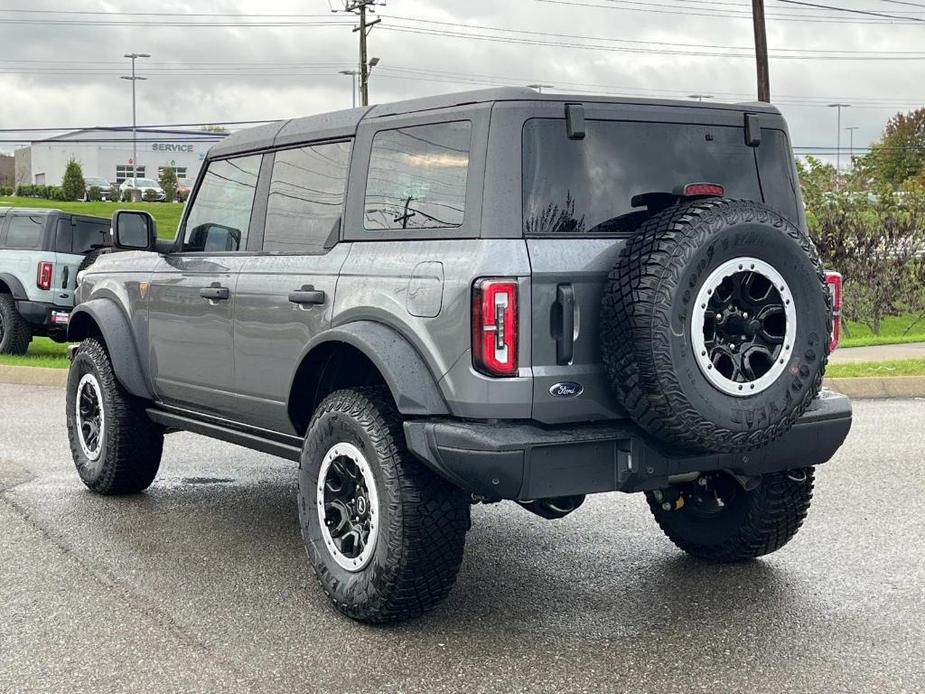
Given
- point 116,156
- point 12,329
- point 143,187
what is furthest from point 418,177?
point 116,156

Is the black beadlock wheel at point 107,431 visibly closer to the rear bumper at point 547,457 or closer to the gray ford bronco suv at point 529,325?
the gray ford bronco suv at point 529,325

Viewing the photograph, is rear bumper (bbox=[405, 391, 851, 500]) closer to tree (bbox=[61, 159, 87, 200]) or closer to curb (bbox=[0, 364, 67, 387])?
curb (bbox=[0, 364, 67, 387])

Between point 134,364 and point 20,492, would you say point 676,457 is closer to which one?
point 134,364

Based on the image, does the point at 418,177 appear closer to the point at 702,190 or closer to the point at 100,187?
the point at 702,190

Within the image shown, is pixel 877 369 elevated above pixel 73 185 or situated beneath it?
situated beneath

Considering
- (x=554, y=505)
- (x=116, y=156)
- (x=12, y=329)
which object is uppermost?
(x=116, y=156)

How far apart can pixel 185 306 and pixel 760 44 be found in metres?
21.2

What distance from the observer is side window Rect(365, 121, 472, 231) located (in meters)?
4.44

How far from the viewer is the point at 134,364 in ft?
21.4

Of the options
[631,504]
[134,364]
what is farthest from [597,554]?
[134,364]

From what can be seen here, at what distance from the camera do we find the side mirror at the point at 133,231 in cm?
621

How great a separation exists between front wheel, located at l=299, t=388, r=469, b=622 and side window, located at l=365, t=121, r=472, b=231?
71cm

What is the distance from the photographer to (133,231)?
20.4 feet

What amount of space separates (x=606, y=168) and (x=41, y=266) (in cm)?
1208
